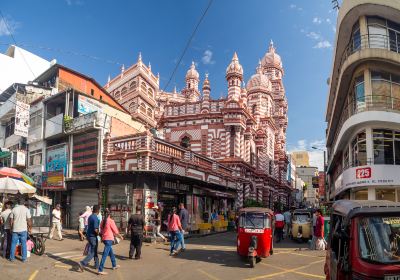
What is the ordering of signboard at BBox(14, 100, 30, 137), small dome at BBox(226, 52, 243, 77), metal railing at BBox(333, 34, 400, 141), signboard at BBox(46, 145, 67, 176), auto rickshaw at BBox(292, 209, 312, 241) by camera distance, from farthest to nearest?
small dome at BBox(226, 52, 243, 77) → signboard at BBox(14, 100, 30, 137) → signboard at BBox(46, 145, 67, 176) → metal railing at BBox(333, 34, 400, 141) → auto rickshaw at BBox(292, 209, 312, 241)

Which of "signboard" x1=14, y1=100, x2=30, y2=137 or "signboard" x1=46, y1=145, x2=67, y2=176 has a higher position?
"signboard" x1=14, y1=100, x2=30, y2=137

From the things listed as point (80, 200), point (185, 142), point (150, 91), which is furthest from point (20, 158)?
point (150, 91)

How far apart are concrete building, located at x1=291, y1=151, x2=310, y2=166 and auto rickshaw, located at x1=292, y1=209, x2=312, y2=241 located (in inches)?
5072

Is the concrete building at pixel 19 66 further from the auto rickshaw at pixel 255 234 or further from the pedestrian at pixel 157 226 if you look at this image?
the auto rickshaw at pixel 255 234

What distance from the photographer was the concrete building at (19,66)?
4581 centimetres

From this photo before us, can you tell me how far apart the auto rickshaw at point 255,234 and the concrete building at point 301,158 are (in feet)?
455

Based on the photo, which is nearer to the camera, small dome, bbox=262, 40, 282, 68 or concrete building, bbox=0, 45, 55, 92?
concrete building, bbox=0, 45, 55, 92

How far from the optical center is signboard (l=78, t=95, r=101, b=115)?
86.7 feet

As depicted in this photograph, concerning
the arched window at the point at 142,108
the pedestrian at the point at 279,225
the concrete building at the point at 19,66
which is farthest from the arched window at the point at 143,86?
the pedestrian at the point at 279,225

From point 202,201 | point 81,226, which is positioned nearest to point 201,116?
point 202,201

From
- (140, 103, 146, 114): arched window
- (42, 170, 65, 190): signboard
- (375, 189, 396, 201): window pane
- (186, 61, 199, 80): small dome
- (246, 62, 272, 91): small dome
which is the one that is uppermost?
(186, 61, 199, 80): small dome

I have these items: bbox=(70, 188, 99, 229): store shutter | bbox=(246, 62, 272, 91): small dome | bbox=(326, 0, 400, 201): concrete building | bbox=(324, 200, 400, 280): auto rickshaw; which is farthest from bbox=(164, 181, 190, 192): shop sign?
bbox=(246, 62, 272, 91): small dome

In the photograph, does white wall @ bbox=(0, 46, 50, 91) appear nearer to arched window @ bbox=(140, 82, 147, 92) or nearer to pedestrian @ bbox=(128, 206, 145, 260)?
arched window @ bbox=(140, 82, 147, 92)

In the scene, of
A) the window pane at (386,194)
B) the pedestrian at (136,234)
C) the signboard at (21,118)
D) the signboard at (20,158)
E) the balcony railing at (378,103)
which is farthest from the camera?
the signboard at (20,158)
